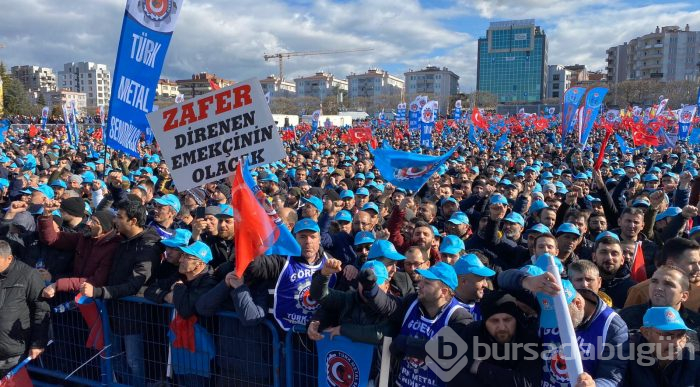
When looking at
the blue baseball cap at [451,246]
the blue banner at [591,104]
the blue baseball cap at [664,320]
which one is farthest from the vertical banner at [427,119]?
the blue baseball cap at [664,320]

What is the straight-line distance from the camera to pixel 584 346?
2816mm

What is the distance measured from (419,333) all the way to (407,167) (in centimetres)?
435

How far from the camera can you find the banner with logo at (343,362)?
11.5ft

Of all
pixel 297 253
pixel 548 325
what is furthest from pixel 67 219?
pixel 548 325

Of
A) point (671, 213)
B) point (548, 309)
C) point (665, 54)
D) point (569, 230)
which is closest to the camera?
point (548, 309)

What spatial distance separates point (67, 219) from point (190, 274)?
2.61 m

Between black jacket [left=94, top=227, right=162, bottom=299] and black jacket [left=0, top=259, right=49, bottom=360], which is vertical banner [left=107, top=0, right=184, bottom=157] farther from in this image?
black jacket [left=0, top=259, right=49, bottom=360]

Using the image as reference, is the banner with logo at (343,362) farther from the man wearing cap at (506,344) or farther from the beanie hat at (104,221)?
the beanie hat at (104,221)

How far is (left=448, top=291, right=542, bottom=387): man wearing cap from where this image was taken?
286 cm

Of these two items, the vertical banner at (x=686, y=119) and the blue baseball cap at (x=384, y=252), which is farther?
the vertical banner at (x=686, y=119)

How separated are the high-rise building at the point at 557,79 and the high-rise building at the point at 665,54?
2476cm

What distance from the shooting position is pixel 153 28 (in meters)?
6.36

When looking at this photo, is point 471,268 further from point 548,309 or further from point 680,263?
point 680,263

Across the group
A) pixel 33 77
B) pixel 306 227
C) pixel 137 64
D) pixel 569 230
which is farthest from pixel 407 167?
pixel 33 77
